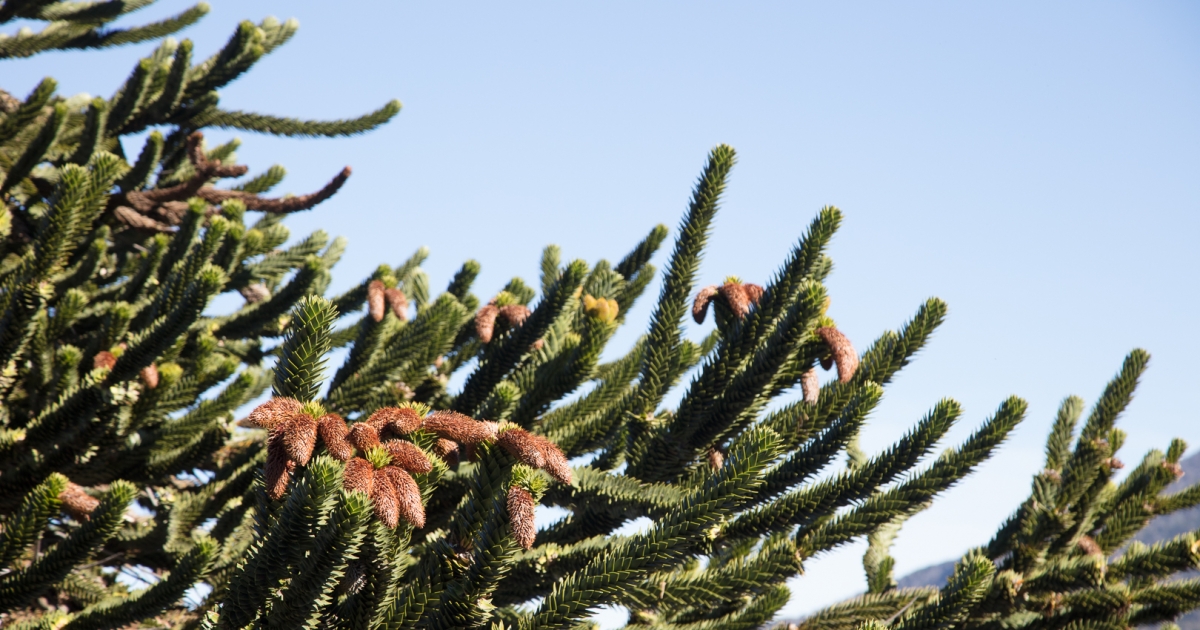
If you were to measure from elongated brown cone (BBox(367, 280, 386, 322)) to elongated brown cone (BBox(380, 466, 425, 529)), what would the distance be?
1945 millimetres

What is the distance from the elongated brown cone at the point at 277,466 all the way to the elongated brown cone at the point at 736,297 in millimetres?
1784

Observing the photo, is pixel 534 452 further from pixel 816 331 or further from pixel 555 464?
pixel 816 331

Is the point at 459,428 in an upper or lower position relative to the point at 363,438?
upper

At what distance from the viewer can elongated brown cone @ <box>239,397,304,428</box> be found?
2.50 m

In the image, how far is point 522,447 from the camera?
8.86 feet

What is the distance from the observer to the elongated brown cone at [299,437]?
2500 mm

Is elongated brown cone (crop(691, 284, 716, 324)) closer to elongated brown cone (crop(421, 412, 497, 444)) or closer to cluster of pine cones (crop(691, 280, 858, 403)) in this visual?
cluster of pine cones (crop(691, 280, 858, 403))

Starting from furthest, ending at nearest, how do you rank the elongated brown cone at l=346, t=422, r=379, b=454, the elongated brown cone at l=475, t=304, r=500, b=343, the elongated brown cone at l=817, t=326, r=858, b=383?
the elongated brown cone at l=475, t=304, r=500, b=343, the elongated brown cone at l=817, t=326, r=858, b=383, the elongated brown cone at l=346, t=422, r=379, b=454

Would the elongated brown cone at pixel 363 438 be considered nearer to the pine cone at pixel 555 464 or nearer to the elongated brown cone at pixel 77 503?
the pine cone at pixel 555 464

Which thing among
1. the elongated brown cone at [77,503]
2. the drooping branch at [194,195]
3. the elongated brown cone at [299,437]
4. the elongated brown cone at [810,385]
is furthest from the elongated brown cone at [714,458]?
→ the drooping branch at [194,195]

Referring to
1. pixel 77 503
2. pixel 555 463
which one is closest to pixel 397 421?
pixel 555 463

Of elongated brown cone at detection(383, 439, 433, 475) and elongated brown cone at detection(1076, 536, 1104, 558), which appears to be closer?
elongated brown cone at detection(383, 439, 433, 475)

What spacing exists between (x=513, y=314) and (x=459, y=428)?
147 cm

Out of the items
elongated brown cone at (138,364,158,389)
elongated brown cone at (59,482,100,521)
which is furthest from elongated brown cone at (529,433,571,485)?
elongated brown cone at (138,364,158,389)
